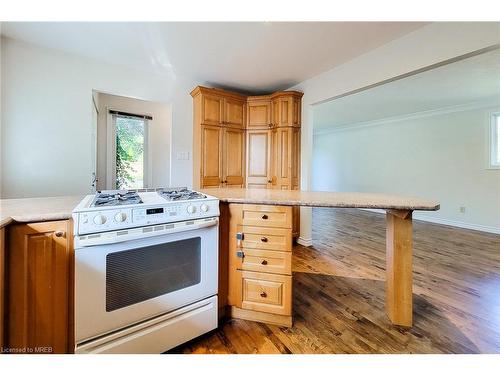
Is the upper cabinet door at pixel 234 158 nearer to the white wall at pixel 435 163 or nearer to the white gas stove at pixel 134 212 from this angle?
the white gas stove at pixel 134 212

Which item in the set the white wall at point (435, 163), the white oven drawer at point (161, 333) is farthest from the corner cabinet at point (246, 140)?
the white wall at point (435, 163)

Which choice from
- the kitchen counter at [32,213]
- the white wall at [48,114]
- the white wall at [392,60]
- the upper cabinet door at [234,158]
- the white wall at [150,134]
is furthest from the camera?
the white wall at [150,134]

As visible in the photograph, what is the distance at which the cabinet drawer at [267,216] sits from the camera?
5.04 ft

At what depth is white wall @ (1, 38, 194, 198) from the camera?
2225 mm

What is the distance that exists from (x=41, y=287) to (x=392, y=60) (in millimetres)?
2987

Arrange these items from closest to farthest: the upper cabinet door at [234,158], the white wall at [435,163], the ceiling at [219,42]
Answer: the ceiling at [219,42], the upper cabinet door at [234,158], the white wall at [435,163]

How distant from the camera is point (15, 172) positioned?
7.43 feet

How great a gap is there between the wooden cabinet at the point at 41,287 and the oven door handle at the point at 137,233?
3.5 inches

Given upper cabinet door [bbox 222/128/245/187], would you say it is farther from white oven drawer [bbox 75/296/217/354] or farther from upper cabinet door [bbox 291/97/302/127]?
white oven drawer [bbox 75/296/217/354]

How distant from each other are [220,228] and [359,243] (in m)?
2.74

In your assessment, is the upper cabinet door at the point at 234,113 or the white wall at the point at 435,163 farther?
the white wall at the point at 435,163

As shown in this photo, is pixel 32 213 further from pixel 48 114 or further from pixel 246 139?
pixel 246 139

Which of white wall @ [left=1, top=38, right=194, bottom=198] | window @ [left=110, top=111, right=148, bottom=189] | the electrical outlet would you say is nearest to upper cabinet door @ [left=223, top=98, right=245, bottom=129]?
the electrical outlet
